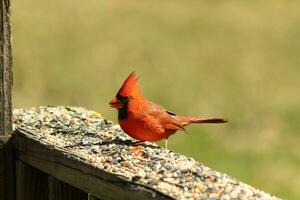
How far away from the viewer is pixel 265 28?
1156 centimetres

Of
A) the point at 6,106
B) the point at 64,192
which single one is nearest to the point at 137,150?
the point at 64,192

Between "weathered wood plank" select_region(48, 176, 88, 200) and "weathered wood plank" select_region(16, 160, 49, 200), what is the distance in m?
0.24

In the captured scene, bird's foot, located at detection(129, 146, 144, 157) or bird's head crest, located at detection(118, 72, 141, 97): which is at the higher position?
bird's head crest, located at detection(118, 72, 141, 97)

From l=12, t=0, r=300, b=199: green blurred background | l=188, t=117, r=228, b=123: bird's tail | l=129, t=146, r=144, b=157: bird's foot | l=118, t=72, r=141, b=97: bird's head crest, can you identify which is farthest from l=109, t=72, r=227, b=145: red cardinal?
l=12, t=0, r=300, b=199: green blurred background

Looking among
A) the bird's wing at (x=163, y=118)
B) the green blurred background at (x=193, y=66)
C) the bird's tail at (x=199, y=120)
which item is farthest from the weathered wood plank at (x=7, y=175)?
the green blurred background at (x=193, y=66)

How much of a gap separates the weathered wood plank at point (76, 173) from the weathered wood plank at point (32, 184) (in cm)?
5

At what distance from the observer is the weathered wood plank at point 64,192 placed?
132 inches

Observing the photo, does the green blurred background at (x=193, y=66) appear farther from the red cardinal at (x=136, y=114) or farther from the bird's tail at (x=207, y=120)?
the red cardinal at (x=136, y=114)

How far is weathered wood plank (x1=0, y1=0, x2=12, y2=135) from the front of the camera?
359 centimetres

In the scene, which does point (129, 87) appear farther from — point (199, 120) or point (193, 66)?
point (193, 66)

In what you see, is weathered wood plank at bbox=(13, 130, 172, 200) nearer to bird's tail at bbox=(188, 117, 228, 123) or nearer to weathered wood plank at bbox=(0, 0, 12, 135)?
weathered wood plank at bbox=(0, 0, 12, 135)

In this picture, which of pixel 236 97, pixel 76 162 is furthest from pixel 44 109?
Result: pixel 236 97

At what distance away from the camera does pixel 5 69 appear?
A: 144 inches

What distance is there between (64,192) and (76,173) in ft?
0.67
